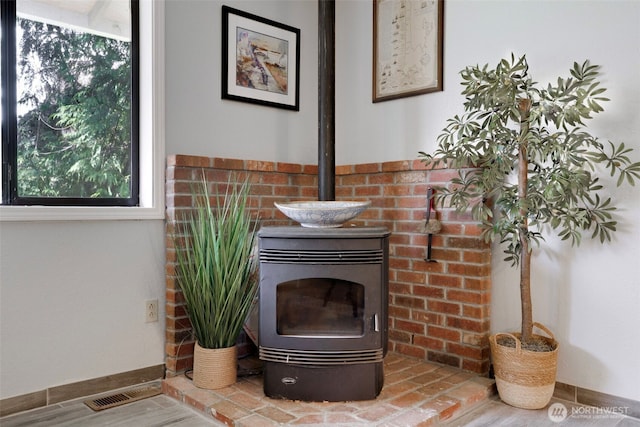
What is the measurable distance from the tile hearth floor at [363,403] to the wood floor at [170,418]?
0.18 ft

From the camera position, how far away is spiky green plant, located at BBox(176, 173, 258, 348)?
87.1 inches

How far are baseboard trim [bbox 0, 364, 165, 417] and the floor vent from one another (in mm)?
56

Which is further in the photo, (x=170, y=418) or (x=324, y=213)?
(x=324, y=213)

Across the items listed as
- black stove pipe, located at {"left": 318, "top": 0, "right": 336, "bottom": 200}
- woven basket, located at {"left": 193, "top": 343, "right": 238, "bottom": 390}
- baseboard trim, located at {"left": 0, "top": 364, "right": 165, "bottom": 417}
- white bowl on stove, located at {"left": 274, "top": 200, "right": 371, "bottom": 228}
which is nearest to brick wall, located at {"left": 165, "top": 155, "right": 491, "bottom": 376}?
baseboard trim, located at {"left": 0, "top": 364, "right": 165, "bottom": 417}

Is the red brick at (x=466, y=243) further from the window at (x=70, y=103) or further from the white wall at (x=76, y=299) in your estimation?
the window at (x=70, y=103)

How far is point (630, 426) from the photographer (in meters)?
1.98

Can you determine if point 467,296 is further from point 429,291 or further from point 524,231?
point 524,231

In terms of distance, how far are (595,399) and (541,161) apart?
1.09 m

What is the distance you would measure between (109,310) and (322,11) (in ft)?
6.13

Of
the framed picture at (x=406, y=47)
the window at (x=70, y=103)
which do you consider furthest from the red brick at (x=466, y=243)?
the window at (x=70, y=103)

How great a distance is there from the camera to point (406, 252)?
9.10 feet

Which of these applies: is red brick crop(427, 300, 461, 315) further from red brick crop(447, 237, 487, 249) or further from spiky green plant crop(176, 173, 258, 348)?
spiky green plant crop(176, 173, 258, 348)

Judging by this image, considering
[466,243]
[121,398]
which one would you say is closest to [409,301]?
[466,243]

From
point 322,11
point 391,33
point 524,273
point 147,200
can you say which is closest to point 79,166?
point 147,200
